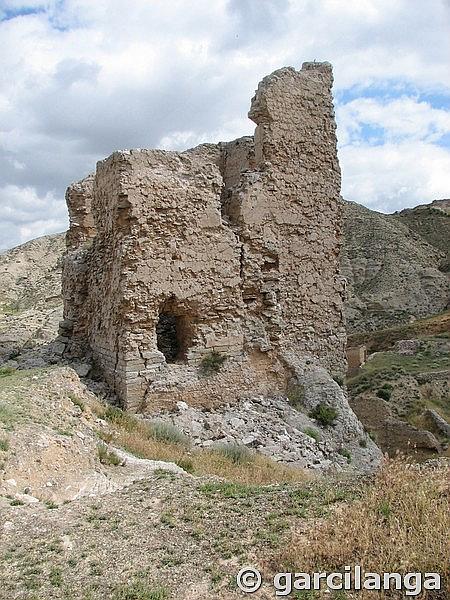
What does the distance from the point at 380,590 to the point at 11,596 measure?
2.40 meters

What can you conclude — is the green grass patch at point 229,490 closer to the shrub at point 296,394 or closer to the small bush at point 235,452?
the small bush at point 235,452

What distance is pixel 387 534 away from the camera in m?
4.11

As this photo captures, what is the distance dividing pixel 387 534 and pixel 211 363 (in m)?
6.00

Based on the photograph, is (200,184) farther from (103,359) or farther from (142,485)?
(142,485)

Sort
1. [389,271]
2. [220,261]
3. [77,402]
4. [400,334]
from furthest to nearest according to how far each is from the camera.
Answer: [389,271] → [400,334] → [220,261] → [77,402]

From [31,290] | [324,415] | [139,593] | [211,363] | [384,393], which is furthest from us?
[31,290]

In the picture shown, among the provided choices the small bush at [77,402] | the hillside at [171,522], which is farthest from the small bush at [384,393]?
the small bush at [77,402]

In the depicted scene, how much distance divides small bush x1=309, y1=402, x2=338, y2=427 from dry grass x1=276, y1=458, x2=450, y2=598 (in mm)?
5592

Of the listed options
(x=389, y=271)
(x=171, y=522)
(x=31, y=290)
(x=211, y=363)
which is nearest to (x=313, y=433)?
(x=211, y=363)

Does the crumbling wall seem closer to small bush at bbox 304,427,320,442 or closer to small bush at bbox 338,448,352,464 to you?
small bush at bbox 304,427,320,442

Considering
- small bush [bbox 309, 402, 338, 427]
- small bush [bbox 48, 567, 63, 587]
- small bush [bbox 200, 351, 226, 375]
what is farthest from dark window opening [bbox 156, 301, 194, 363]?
small bush [bbox 48, 567, 63, 587]

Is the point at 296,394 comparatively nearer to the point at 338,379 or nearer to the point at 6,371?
the point at 338,379

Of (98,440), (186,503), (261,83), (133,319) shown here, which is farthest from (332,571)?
(261,83)

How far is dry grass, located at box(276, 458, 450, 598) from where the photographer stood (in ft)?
12.5
